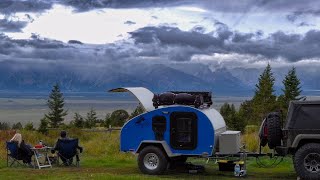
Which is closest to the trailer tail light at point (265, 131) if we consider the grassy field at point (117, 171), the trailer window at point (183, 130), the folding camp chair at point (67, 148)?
the grassy field at point (117, 171)

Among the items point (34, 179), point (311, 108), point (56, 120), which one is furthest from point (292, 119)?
point (56, 120)

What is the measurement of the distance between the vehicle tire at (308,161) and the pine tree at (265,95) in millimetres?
50786

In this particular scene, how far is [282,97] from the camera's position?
70625 mm

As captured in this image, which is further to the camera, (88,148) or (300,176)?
(88,148)

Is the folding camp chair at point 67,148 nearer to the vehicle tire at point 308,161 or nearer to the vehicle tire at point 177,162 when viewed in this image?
the vehicle tire at point 177,162

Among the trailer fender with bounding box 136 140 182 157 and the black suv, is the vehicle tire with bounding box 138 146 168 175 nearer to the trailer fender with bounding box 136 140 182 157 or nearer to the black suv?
the trailer fender with bounding box 136 140 182 157

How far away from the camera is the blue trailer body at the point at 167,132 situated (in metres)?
16.6

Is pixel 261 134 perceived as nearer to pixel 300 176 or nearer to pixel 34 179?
pixel 300 176

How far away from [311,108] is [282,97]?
56.3 metres

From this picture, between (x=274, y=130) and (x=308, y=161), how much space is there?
1.30 metres

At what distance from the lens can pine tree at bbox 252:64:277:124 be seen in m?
67.3

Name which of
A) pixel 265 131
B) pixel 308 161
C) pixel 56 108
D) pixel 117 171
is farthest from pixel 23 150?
pixel 56 108

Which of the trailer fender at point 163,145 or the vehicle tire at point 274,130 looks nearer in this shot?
the vehicle tire at point 274,130

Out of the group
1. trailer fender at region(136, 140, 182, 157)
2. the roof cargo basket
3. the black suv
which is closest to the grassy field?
trailer fender at region(136, 140, 182, 157)
